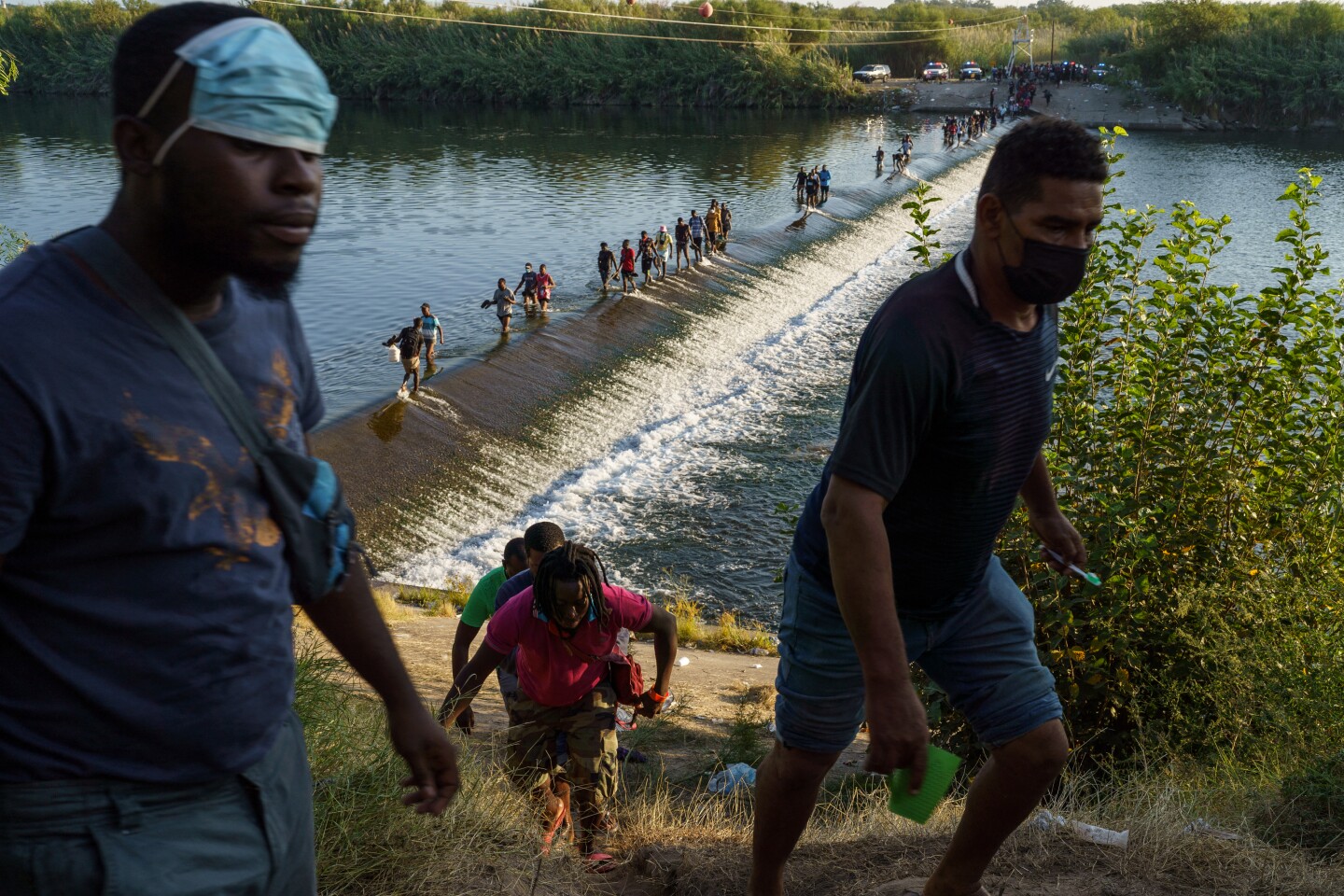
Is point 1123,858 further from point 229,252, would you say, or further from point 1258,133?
point 1258,133

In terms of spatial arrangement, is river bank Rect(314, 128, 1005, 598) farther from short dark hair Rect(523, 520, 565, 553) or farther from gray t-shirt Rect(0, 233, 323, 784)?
gray t-shirt Rect(0, 233, 323, 784)

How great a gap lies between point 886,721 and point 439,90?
83.2 metres

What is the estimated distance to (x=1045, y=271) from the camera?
2631mm

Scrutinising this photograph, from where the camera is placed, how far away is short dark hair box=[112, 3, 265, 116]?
64.7 inches

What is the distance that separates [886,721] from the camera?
2.47 meters

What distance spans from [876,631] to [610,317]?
64.7ft

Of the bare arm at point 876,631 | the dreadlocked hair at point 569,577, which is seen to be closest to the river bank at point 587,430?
the dreadlocked hair at point 569,577

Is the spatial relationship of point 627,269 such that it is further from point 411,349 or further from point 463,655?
point 463,655

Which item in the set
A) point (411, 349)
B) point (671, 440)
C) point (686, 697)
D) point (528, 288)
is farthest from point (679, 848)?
point (528, 288)

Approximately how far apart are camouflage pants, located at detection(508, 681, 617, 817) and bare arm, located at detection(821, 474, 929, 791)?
2.29 metres

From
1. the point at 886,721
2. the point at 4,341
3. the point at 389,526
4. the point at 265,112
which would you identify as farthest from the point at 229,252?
the point at 389,526

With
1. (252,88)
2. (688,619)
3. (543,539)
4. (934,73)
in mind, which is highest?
(934,73)

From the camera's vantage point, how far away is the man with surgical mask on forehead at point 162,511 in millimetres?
1487

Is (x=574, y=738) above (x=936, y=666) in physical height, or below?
below
